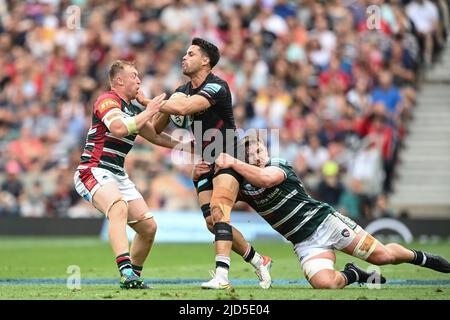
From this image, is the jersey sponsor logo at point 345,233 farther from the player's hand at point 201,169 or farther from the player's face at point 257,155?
the player's hand at point 201,169

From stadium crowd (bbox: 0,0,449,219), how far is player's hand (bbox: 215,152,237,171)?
34.4 feet

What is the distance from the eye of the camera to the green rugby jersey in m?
11.2

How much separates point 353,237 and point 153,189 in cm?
1125

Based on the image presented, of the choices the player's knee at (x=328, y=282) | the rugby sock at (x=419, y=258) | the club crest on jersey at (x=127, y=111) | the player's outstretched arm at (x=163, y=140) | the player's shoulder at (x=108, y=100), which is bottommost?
the player's knee at (x=328, y=282)

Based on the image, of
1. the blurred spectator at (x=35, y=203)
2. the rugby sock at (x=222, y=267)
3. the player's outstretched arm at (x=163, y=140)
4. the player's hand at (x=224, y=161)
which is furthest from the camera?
the blurred spectator at (x=35, y=203)

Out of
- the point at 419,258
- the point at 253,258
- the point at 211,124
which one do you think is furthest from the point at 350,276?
the point at 211,124

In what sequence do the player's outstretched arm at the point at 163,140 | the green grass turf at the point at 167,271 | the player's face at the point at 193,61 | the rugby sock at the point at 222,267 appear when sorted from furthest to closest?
1. the player's outstretched arm at the point at 163,140
2. the player's face at the point at 193,61
3. the rugby sock at the point at 222,267
4. the green grass turf at the point at 167,271

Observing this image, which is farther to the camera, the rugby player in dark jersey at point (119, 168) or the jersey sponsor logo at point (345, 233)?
the jersey sponsor logo at point (345, 233)

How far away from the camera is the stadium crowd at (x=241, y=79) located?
72.6 feet

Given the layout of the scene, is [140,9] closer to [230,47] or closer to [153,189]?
[230,47]

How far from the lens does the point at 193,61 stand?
1153 cm

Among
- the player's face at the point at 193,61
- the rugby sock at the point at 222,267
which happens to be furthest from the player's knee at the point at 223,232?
the player's face at the point at 193,61

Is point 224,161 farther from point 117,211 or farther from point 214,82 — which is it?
point 117,211
